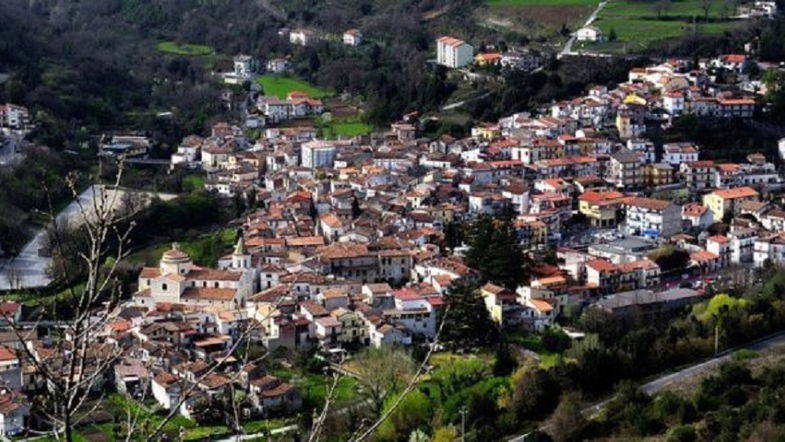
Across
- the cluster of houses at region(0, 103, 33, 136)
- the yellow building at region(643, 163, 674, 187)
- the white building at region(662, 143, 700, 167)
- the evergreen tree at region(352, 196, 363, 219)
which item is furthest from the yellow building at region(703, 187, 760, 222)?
the cluster of houses at region(0, 103, 33, 136)

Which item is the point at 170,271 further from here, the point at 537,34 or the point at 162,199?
the point at 537,34

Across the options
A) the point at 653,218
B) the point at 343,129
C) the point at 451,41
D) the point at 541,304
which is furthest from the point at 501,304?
the point at 451,41

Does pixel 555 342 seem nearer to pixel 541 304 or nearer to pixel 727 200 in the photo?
pixel 541 304

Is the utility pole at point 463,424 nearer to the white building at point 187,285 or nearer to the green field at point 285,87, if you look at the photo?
the white building at point 187,285

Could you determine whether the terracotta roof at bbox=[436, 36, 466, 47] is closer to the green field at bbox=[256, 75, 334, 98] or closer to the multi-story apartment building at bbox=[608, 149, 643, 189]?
the green field at bbox=[256, 75, 334, 98]

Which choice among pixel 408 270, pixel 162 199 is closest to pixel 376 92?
pixel 162 199
